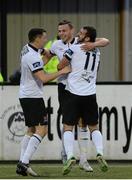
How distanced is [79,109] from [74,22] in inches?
341

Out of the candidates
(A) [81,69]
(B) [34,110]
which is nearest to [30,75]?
(B) [34,110]

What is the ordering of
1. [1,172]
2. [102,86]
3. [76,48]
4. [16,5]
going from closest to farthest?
[76,48]
[1,172]
[102,86]
[16,5]

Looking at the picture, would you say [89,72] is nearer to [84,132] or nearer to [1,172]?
[84,132]

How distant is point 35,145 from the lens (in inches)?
404

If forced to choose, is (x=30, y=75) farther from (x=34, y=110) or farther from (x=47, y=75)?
(x=34, y=110)

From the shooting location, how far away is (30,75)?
10.3 meters

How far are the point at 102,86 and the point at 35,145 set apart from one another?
2.50 meters

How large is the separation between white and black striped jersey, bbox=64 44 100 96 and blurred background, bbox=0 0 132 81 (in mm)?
8350

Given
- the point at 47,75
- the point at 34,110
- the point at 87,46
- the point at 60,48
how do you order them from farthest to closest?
1. the point at 60,48
2. the point at 34,110
3. the point at 87,46
4. the point at 47,75

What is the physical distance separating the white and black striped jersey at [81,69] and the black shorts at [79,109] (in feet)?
0.25

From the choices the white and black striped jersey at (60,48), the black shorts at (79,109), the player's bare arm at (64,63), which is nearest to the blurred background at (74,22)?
the white and black striped jersey at (60,48)

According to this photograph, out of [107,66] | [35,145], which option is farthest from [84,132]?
[107,66]

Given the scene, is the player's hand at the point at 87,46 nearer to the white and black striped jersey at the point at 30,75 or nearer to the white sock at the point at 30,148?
the white and black striped jersey at the point at 30,75

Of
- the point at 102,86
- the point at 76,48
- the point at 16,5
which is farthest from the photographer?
the point at 16,5
